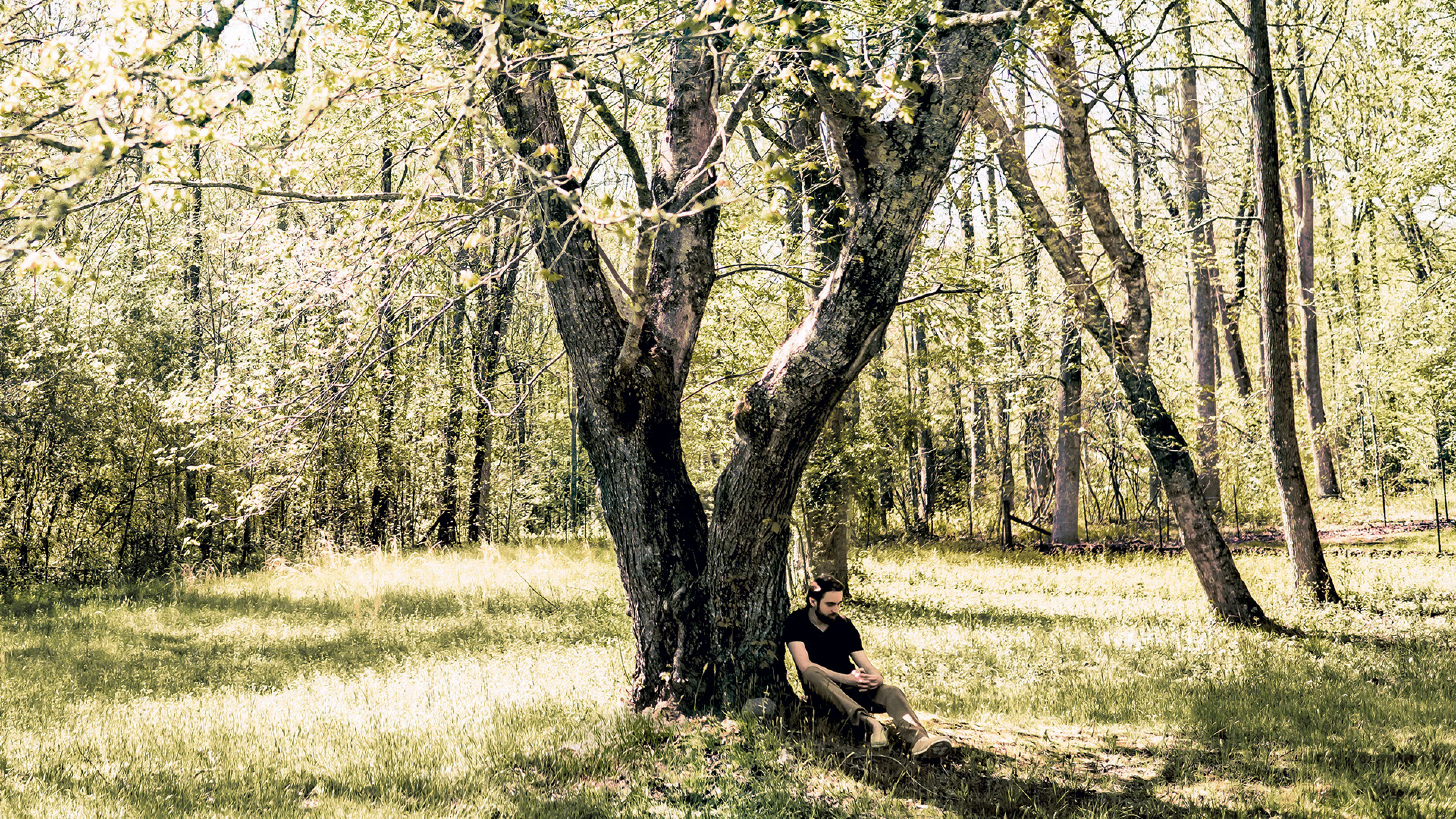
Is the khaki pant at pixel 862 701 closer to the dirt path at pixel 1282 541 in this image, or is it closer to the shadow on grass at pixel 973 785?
the shadow on grass at pixel 973 785

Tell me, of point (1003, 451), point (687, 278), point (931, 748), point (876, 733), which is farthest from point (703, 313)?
point (1003, 451)

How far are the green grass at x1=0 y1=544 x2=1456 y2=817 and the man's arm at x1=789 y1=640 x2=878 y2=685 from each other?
32 centimetres

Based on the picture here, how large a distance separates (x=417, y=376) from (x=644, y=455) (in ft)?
28.1

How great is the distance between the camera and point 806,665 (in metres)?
5.77

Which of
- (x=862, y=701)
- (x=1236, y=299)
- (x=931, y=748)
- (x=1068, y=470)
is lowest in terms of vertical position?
(x=931, y=748)

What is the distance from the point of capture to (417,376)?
1334cm

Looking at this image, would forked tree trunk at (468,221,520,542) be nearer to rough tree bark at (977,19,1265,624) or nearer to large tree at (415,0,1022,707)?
large tree at (415,0,1022,707)

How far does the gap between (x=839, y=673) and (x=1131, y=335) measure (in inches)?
227

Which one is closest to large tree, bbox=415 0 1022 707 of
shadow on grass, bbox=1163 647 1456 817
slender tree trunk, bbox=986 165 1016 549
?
shadow on grass, bbox=1163 647 1456 817

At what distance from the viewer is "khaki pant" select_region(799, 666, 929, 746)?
17.5 feet

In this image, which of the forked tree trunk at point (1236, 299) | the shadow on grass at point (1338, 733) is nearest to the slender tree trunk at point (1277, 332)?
the shadow on grass at point (1338, 733)

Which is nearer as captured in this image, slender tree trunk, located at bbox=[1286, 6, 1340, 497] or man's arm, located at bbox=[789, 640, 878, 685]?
man's arm, located at bbox=[789, 640, 878, 685]

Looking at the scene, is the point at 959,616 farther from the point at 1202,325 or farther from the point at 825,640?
the point at 1202,325

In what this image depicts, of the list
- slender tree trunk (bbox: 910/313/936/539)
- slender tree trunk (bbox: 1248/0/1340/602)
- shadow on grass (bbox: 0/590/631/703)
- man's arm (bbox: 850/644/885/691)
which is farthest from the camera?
slender tree trunk (bbox: 910/313/936/539)
